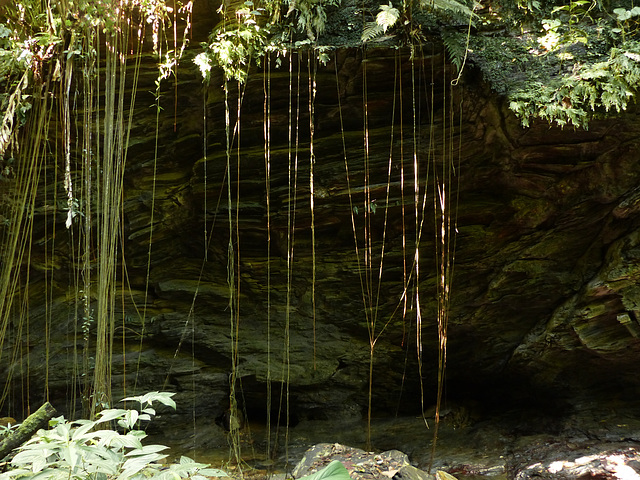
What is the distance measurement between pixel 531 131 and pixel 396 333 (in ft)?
6.23

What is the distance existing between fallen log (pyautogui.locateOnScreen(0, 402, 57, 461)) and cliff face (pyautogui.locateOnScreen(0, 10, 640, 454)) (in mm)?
1477

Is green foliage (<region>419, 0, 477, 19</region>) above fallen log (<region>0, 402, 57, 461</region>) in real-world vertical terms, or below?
above

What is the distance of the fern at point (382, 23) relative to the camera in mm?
2674

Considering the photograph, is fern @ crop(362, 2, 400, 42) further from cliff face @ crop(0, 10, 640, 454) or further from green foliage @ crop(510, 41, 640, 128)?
green foliage @ crop(510, 41, 640, 128)

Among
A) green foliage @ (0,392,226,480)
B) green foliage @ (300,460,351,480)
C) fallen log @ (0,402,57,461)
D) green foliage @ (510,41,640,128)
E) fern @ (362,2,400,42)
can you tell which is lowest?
fallen log @ (0,402,57,461)

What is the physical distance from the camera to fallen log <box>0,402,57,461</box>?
1950mm

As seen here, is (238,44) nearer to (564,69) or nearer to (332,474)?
(564,69)

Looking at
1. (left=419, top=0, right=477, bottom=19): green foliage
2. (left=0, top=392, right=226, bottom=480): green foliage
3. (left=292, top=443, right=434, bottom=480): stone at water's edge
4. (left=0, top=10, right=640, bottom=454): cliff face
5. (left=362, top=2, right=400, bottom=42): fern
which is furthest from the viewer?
(left=0, top=10, right=640, bottom=454): cliff face

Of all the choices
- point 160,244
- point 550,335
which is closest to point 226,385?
point 160,244

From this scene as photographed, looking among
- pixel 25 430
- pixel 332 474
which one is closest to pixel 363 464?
pixel 25 430

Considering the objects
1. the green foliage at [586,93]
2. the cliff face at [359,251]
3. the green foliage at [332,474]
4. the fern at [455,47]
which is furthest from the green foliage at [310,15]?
the green foliage at [332,474]

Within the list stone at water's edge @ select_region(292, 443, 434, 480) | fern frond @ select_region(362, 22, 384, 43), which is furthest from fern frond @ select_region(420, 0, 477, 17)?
stone at water's edge @ select_region(292, 443, 434, 480)

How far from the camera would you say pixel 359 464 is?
2660mm

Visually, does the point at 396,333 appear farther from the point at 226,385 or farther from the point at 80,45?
the point at 80,45
